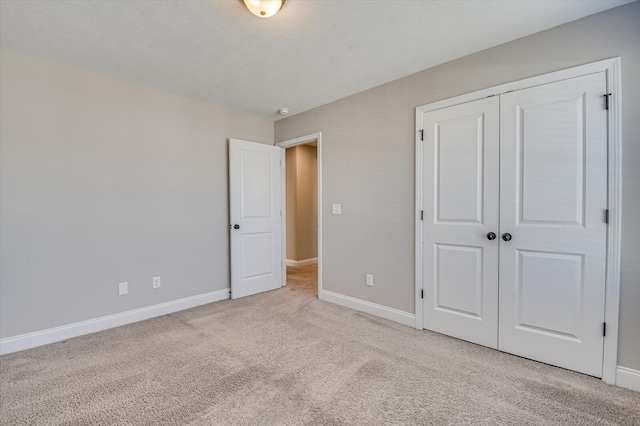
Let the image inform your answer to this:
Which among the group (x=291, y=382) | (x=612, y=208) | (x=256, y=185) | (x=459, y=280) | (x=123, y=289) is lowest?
(x=291, y=382)

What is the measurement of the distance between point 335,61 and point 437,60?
0.92m

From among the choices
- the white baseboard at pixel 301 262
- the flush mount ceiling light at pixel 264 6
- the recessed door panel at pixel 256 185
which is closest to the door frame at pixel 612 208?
the flush mount ceiling light at pixel 264 6

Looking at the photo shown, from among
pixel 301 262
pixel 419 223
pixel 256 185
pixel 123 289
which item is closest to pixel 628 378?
pixel 419 223

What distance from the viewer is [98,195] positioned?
2.82 metres

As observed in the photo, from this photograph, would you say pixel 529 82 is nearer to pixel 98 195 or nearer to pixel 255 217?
pixel 255 217

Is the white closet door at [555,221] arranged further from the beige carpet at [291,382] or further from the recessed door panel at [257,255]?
the recessed door panel at [257,255]

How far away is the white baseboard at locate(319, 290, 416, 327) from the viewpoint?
9.59ft

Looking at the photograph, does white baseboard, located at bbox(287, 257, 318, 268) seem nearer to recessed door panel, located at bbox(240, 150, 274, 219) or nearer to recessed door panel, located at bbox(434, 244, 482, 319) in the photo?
recessed door panel, located at bbox(240, 150, 274, 219)

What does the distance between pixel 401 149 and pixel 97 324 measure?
3.46m

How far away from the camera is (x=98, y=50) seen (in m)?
2.38

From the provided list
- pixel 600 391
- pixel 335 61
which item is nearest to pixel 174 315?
pixel 335 61

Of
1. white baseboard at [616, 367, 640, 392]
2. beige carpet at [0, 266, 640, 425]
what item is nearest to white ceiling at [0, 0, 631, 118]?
white baseboard at [616, 367, 640, 392]

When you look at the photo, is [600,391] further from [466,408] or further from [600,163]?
[600,163]

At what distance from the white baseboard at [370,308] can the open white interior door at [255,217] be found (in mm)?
951
